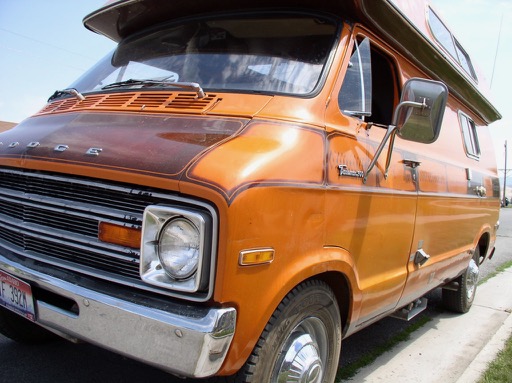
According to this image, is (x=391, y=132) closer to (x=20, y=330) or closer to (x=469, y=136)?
(x=20, y=330)

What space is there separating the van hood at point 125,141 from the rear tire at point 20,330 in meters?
1.23

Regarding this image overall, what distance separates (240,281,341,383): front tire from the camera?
2.07 metres

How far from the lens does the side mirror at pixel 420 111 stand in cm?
255

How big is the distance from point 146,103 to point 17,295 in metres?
1.20

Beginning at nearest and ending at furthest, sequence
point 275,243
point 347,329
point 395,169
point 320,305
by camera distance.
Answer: point 275,243 < point 320,305 < point 347,329 < point 395,169

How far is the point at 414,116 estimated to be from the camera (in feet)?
8.50

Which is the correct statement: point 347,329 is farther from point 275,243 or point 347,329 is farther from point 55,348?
point 55,348

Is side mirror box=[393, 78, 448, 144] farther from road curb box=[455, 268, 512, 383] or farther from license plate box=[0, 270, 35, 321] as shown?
license plate box=[0, 270, 35, 321]

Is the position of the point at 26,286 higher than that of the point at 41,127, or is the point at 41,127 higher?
the point at 41,127

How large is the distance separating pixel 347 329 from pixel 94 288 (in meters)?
1.50

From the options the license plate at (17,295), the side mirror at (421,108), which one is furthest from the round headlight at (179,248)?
the side mirror at (421,108)

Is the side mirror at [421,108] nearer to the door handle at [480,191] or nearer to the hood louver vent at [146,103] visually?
the hood louver vent at [146,103]

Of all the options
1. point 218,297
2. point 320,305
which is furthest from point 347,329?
point 218,297

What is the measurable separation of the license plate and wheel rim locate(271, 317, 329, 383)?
121cm
